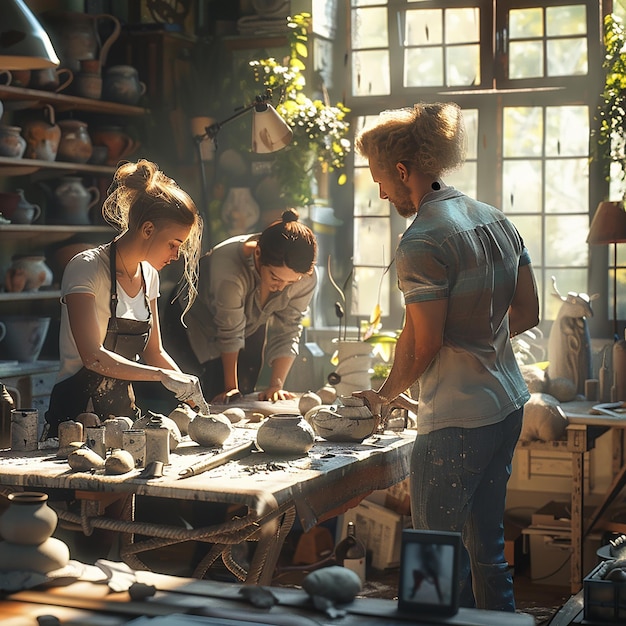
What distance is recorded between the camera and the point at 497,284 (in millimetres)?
2736

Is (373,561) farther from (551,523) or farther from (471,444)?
(471,444)

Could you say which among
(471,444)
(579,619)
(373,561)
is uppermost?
(471,444)

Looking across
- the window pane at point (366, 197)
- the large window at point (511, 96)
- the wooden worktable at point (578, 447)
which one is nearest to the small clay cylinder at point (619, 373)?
the wooden worktable at point (578, 447)

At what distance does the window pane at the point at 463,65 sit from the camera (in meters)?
5.64

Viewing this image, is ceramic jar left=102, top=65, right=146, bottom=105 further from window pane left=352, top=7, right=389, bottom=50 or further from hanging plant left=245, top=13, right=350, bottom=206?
window pane left=352, top=7, right=389, bottom=50

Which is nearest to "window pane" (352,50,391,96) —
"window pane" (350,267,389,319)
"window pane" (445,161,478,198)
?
"window pane" (445,161,478,198)

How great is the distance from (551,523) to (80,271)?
246 centimetres

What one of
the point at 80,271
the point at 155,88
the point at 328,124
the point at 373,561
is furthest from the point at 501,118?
the point at 80,271

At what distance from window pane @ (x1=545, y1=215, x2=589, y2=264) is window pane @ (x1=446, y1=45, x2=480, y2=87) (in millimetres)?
836

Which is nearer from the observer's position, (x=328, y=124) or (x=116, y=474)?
(x=116, y=474)

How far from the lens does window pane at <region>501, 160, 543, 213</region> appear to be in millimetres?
5539

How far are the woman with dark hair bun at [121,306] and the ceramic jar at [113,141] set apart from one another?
7.13 feet

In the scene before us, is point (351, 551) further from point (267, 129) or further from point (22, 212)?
point (22, 212)

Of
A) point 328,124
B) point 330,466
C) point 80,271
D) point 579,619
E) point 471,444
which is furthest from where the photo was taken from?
point 328,124
